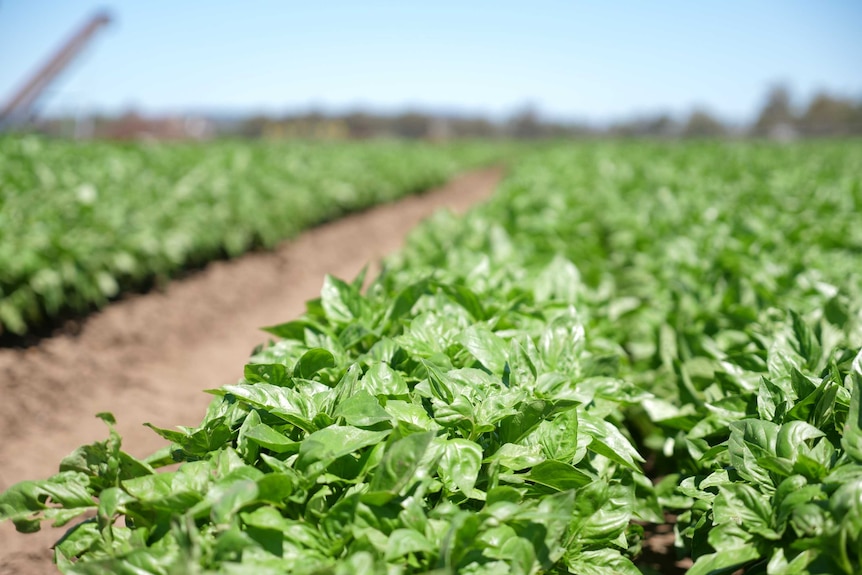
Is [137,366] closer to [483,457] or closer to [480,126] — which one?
[483,457]

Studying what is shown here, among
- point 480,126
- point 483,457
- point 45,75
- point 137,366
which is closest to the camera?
point 483,457

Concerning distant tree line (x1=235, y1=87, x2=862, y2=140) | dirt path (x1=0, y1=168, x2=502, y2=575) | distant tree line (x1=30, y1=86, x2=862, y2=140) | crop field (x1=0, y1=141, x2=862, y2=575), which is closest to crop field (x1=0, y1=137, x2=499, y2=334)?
dirt path (x1=0, y1=168, x2=502, y2=575)

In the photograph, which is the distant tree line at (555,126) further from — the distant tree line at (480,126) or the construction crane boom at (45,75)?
the construction crane boom at (45,75)

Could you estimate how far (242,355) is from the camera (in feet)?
21.0

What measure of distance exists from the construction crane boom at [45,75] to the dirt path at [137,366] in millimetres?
19848

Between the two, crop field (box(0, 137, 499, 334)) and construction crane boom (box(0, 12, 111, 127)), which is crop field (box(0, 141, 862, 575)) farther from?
construction crane boom (box(0, 12, 111, 127))

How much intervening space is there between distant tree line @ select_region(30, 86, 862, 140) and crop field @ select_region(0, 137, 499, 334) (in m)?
20.5

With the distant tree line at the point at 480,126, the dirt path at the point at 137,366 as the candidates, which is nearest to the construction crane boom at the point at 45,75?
the distant tree line at the point at 480,126

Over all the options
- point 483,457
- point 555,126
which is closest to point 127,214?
point 483,457

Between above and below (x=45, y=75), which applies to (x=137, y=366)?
below

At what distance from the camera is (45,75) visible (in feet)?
78.4

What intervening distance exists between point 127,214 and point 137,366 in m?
2.23

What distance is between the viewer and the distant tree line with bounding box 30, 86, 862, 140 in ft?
129

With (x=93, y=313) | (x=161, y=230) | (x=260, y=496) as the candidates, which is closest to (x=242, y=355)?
(x=93, y=313)
